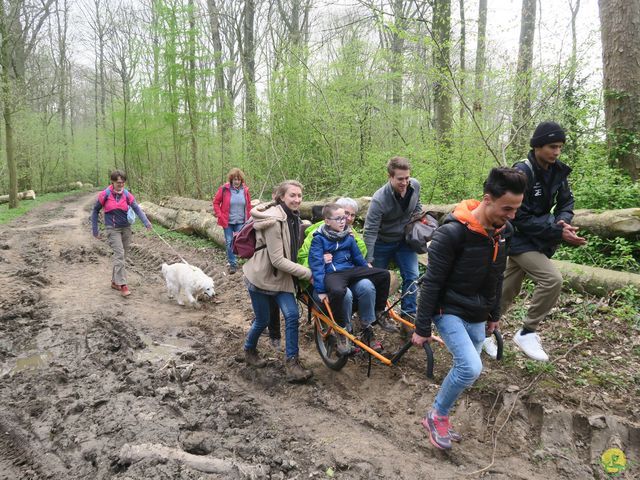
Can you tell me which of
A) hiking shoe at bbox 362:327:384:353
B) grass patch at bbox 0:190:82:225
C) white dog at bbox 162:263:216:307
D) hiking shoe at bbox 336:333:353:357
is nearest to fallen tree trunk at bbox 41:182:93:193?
grass patch at bbox 0:190:82:225

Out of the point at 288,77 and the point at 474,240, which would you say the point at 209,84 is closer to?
the point at 288,77

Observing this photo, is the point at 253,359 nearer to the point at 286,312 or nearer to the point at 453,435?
the point at 286,312

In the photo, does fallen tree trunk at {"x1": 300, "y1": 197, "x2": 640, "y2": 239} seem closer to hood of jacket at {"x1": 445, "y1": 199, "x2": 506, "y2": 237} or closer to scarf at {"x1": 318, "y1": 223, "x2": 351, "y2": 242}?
scarf at {"x1": 318, "y1": 223, "x2": 351, "y2": 242}

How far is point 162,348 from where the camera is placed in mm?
5172

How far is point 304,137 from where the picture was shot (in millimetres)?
12758

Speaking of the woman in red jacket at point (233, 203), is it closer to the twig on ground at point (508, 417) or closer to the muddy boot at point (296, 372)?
the muddy boot at point (296, 372)

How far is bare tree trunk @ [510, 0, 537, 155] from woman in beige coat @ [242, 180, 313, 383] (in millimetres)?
5035

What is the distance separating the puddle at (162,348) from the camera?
4.89 metres

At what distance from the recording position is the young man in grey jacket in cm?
453

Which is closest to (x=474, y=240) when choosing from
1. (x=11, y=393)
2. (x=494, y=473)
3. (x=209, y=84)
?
(x=494, y=473)

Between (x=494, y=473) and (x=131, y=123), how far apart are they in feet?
81.4

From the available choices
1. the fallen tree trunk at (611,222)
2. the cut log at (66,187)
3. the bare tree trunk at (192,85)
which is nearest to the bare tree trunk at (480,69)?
the fallen tree trunk at (611,222)

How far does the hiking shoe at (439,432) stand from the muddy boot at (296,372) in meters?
1.38

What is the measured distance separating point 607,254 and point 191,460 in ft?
20.3
